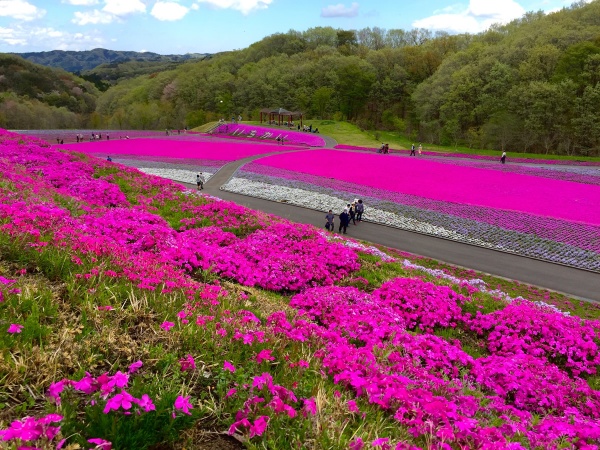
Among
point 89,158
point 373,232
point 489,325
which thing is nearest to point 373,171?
point 373,232

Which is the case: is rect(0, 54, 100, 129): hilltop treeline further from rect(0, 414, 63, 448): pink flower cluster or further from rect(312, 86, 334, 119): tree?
rect(0, 414, 63, 448): pink flower cluster

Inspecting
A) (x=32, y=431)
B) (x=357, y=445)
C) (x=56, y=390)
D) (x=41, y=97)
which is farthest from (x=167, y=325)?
(x=41, y=97)

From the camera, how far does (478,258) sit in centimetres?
1714

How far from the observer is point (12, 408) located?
2.97 meters

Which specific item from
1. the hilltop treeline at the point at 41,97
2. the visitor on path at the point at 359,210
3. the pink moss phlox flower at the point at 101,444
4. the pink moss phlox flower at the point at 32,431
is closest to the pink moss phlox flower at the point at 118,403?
the pink moss phlox flower at the point at 101,444

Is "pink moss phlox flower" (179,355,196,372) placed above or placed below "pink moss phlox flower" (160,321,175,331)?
below

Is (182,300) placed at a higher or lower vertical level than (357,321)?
higher

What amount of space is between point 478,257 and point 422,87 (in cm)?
6655

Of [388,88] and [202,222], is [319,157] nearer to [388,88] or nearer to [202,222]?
[202,222]

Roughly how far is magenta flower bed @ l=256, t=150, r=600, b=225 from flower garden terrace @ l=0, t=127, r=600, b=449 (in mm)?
16001

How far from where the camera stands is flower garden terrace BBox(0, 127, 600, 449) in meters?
3.10

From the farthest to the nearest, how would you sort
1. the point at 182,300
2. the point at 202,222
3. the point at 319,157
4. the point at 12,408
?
the point at 319,157 → the point at 202,222 → the point at 182,300 → the point at 12,408


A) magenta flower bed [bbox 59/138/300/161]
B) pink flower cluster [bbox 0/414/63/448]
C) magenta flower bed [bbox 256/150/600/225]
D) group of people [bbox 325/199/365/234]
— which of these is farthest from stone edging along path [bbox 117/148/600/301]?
magenta flower bed [bbox 59/138/300/161]

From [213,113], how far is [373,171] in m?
73.9
